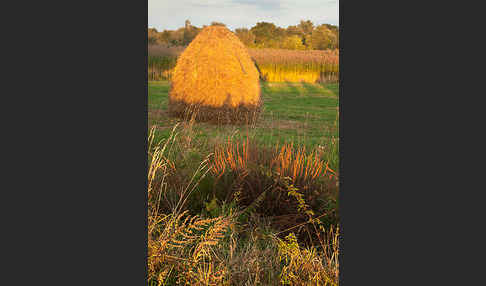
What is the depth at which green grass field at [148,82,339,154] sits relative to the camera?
A: 517cm

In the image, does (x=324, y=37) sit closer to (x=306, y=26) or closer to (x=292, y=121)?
(x=306, y=26)

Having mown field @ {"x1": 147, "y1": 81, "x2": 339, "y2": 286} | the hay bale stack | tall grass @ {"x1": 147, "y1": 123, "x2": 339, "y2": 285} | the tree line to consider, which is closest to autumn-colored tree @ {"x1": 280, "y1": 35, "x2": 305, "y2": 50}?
the tree line

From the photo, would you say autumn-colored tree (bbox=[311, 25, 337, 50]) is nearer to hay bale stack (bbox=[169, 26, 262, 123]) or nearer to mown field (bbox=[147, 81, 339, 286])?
mown field (bbox=[147, 81, 339, 286])

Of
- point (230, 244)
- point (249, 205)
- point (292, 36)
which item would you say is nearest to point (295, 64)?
point (292, 36)

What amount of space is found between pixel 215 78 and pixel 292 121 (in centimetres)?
301

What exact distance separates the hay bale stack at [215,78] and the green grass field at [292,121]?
118 cm

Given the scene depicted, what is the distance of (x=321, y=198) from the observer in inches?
169

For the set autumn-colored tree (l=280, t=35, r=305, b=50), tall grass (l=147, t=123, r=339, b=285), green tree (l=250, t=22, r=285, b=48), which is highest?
green tree (l=250, t=22, r=285, b=48)

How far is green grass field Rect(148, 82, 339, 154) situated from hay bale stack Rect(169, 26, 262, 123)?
118cm

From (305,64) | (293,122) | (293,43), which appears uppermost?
(293,43)

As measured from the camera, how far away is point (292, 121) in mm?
6219

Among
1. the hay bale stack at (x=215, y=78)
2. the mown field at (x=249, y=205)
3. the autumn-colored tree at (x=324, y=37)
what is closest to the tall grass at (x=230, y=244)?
the mown field at (x=249, y=205)

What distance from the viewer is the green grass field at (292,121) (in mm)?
5168

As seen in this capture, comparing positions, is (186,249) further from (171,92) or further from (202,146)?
(171,92)
